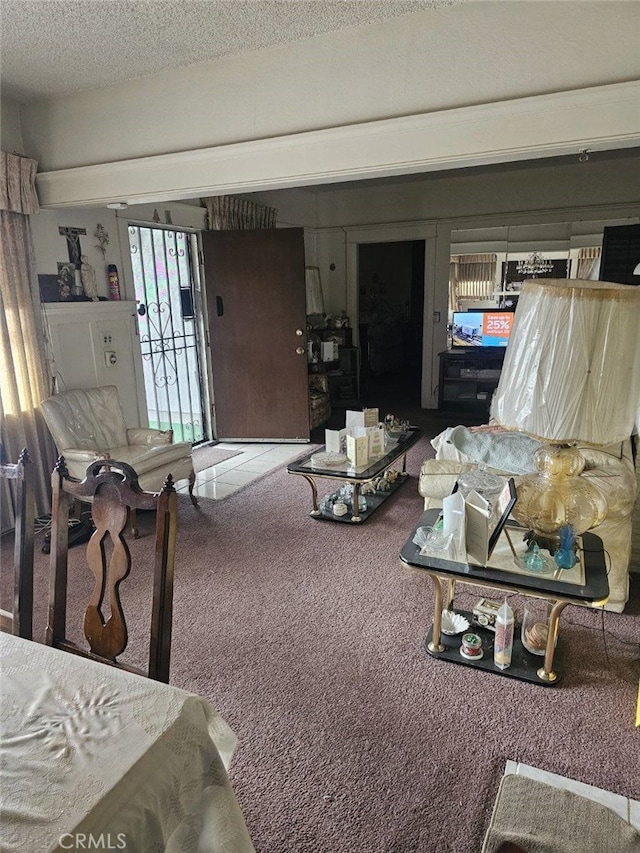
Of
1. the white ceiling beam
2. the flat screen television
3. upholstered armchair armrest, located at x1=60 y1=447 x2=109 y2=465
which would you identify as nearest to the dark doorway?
the flat screen television

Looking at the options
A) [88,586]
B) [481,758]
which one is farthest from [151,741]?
[88,586]

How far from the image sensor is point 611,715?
1.87 meters

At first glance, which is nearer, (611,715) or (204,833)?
(204,833)

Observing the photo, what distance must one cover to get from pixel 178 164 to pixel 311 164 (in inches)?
31.8

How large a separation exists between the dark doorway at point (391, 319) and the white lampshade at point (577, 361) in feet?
17.7

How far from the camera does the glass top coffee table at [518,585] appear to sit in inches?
70.4

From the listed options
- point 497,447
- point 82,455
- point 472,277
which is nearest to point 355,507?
point 497,447

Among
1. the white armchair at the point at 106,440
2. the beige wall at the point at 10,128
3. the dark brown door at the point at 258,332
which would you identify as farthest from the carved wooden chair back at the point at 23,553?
the dark brown door at the point at 258,332

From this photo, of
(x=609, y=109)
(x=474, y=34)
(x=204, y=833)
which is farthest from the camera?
(x=474, y=34)

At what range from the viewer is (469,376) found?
19.8 feet

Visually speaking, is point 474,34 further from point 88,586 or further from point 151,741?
point 88,586

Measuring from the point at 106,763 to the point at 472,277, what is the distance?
5.99m

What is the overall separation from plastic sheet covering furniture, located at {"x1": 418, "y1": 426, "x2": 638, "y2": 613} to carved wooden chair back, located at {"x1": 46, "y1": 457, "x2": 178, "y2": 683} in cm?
133

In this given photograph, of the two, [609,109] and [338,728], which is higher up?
[609,109]
